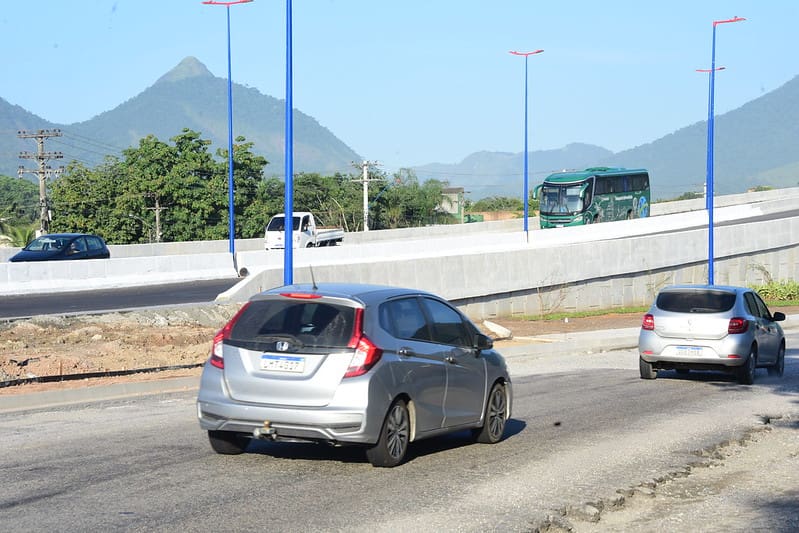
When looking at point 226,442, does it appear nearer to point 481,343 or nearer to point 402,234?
→ point 481,343

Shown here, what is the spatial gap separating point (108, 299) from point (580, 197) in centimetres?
3707

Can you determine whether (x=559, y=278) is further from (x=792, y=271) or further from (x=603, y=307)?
(x=792, y=271)

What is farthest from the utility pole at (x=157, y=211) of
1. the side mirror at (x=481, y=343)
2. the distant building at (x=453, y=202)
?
the side mirror at (x=481, y=343)

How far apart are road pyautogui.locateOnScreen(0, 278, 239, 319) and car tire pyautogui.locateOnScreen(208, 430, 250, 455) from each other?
1728cm

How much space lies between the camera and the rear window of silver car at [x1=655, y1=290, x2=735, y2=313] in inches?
719

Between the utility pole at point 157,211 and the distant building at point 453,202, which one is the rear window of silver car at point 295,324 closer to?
the utility pole at point 157,211

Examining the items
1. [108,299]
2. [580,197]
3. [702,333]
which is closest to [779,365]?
[702,333]

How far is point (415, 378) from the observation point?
9.77 metres

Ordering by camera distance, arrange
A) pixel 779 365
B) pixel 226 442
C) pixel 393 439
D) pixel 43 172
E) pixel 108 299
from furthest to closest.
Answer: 1. pixel 43 172
2. pixel 108 299
3. pixel 779 365
4. pixel 226 442
5. pixel 393 439

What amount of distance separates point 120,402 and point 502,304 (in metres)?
23.2

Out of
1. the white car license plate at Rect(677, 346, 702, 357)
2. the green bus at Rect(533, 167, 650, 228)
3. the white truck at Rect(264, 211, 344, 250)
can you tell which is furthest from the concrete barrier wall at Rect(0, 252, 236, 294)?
the green bus at Rect(533, 167, 650, 228)

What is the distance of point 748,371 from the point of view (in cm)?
1808

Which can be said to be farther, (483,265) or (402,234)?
(402,234)

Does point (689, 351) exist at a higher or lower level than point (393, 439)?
lower
